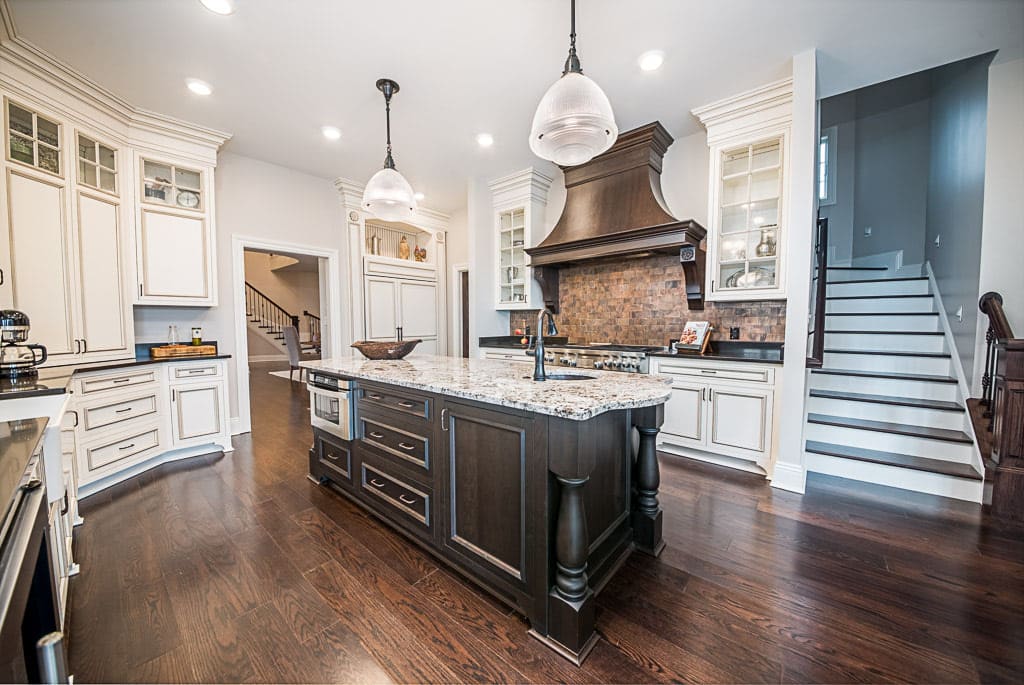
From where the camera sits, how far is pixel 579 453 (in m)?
1.33

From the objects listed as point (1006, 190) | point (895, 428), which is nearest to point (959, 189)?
point (1006, 190)

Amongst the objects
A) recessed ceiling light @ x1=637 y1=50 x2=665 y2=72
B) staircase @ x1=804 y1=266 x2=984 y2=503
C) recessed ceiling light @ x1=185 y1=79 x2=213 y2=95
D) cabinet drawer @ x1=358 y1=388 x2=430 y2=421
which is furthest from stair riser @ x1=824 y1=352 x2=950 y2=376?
recessed ceiling light @ x1=185 y1=79 x2=213 y2=95

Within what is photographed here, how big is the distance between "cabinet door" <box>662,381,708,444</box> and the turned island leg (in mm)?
1323

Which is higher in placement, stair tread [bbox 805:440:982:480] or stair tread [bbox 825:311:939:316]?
stair tread [bbox 825:311:939:316]

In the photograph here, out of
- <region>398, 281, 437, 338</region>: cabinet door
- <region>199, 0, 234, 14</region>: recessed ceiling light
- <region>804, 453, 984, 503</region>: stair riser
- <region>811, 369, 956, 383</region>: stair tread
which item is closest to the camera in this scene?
<region>199, 0, 234, 14</region>: recessed ceiling light

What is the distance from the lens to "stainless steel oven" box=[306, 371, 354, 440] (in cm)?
236

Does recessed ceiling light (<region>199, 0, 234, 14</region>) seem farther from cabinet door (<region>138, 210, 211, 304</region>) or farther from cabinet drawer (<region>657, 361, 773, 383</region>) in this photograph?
cabinet drawer (<region>657, 361, 773, 383</region>)

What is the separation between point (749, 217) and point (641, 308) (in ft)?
4.15

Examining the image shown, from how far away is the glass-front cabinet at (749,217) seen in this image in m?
3.10

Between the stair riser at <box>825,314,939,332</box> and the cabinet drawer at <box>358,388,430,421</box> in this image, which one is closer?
the cabinet drawer at <box>358,388,430,421</box>

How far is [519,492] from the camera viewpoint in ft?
4.87

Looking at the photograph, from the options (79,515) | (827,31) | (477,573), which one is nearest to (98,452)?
(79,515)

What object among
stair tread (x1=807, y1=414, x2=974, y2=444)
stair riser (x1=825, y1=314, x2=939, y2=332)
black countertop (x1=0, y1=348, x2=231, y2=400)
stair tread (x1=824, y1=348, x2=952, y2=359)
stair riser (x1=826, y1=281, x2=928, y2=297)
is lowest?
stair tread (x1=807, y1=414, x2=974, y2=444)

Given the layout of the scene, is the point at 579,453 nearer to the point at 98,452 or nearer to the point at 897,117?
the point at 98,452
